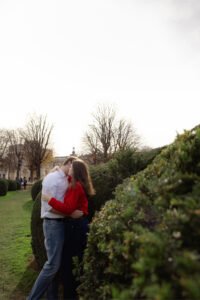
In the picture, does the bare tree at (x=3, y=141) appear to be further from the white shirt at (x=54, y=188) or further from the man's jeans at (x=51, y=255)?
the man's jeans at (x=51, y=255)

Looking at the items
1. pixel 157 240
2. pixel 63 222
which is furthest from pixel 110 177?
pixel 157 240

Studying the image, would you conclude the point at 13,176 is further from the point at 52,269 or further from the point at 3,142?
the point at 52,269

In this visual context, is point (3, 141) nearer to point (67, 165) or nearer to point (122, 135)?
point (122, 135)

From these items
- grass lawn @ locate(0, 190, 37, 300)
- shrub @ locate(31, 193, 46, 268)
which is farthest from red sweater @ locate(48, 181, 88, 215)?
grass lawn @ locate(0, 190, 37, 300)

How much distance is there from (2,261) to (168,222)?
6.34 metres

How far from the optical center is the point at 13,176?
293ft

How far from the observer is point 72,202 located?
482 cm

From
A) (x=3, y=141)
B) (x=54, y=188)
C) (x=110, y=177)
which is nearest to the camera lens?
(x=54, y=188)

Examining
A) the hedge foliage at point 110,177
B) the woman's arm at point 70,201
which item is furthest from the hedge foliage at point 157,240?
the hedge foliage at point 110,177

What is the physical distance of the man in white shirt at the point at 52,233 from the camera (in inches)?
188

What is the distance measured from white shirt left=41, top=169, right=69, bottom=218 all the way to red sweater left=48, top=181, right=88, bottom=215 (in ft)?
0.30

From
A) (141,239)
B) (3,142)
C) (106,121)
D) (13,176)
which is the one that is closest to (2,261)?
(141,239)

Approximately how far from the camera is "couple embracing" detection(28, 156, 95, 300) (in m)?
4.78

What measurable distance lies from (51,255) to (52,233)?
0.95ft
